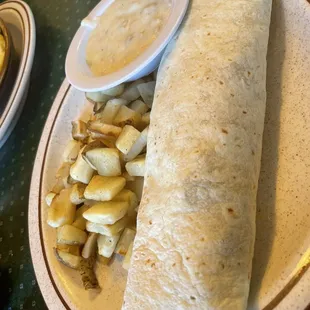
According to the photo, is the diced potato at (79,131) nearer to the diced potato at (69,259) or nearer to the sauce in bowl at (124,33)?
the sauce in bowl at (124,33)

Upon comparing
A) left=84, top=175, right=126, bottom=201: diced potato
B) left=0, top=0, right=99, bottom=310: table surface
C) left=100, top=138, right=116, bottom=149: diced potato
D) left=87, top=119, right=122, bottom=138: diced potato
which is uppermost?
left=87, top=119, right=122, bottom=138: diced potato

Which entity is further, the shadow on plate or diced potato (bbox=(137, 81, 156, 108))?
diced potato (bbox=(137, 81, 156, 108))

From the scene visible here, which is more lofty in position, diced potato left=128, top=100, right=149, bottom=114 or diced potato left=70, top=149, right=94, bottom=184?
diced potato left=128, top=100, right=149, bottom=114

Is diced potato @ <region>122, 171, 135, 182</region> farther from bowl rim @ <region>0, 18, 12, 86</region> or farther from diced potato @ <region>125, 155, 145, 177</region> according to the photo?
bowl rim @ <region>0, 18, 12, 86</region>

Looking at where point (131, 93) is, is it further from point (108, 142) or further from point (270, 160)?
point (270, 160)

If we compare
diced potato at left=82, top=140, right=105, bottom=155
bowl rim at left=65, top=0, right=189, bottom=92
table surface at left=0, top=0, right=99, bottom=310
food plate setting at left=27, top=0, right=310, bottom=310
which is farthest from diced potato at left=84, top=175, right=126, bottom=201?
table surface at left=0, top=0, right=99, bottom=310

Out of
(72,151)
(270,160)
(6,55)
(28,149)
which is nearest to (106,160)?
(72,151)

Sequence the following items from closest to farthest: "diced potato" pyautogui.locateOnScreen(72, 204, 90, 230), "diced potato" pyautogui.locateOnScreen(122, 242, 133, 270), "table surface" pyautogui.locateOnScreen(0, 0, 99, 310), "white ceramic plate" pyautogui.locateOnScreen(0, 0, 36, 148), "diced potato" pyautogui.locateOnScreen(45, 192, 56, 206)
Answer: "diced potato" pyautogui.locateOnScreen(122, 242, 133, 270)
"diced potato" pyautogui.locateOnScreen(72, 204, 90, 230)
"diced potato" pyautogui.locateOnScreen(45, 192, 56, 206)
"table surface" pyautogui.locateOnScreen(0, 0, 99, 310)
"white ceramic plate" pyautogui.locateOnScreen(0, 0, 36, 148)
